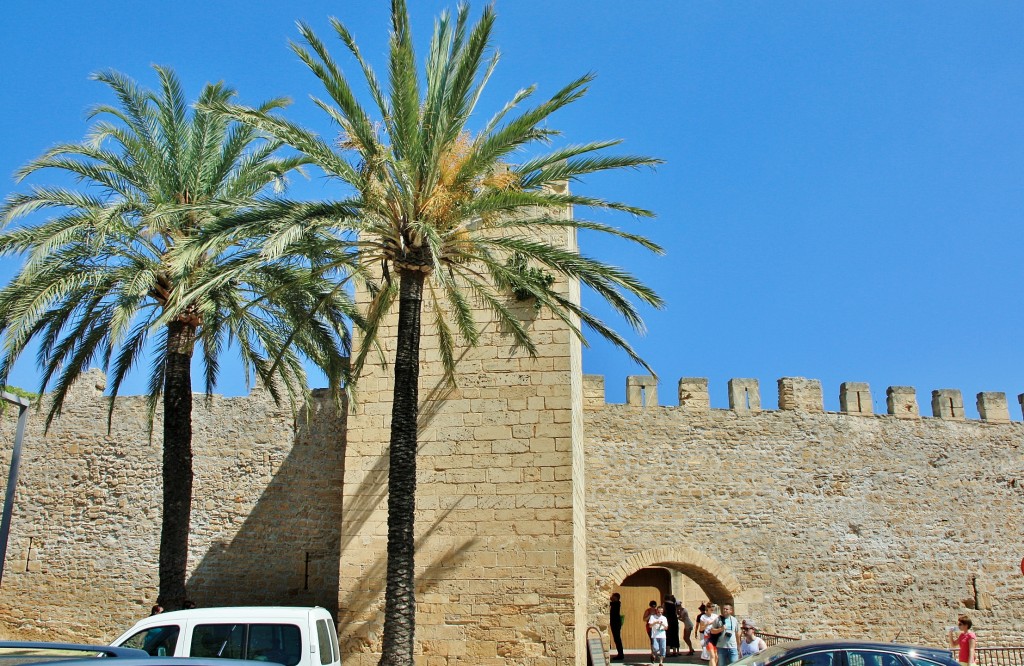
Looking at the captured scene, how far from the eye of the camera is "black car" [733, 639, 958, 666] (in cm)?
604

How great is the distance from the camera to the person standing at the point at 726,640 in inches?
392

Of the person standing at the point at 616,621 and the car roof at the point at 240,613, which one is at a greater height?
the car roof at the point at 240,613

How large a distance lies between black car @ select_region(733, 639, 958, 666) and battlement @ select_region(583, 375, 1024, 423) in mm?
8321

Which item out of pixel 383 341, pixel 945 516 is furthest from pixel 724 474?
pixel 383 341

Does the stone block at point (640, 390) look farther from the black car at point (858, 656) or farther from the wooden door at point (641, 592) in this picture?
A: the black car at point (858, 656)

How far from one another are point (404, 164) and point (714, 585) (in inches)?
378

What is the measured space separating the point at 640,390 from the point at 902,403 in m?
4.99

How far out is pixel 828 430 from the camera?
15.1 meters

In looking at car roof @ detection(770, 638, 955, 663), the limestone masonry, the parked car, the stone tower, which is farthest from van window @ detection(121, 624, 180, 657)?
car roof @ detection(770, 638, 955, 663)

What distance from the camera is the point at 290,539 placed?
12.9 metres

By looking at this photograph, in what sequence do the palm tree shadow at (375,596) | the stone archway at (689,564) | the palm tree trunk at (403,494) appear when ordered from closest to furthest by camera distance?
the palm tree trunk at (403,494)
the palm tree shadow at (375,596)
the stone archway at (689,564)

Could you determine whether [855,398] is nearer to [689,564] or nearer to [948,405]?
[948,405]

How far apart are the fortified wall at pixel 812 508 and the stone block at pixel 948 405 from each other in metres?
0.12

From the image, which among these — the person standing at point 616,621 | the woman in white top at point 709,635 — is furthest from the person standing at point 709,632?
the person standing at point 616,621
